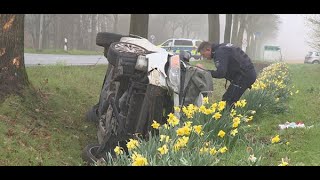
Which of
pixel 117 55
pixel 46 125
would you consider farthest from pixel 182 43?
pixel 117 55

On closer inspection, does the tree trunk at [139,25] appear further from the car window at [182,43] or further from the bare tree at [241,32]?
the bare tree at [241,32]

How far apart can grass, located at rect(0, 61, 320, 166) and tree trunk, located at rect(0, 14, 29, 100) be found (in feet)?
0.80

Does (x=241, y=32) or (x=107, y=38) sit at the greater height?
(x=107, y=38)

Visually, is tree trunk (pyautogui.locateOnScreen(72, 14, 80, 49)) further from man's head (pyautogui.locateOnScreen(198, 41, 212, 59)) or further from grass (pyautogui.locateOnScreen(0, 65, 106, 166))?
man's head (pyautogui.locateOnScreen(198, 41, 212, 59))

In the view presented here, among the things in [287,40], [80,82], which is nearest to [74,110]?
[80,82]

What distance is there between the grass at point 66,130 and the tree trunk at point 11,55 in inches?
9.6

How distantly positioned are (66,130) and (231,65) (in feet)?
10.1

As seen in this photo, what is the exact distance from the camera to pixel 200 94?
243 inches

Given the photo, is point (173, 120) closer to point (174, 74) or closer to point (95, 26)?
point (174, 74)

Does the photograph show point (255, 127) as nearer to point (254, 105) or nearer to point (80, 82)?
point (254, 105)

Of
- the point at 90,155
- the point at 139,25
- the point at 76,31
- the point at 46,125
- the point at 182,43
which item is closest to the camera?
the point at 90,155

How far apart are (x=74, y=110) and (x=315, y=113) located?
503 cm

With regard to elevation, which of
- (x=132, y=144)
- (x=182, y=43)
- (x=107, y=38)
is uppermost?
(x=107, y=38)

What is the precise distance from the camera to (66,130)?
7594 mm
